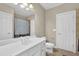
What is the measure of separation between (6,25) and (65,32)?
115 cm

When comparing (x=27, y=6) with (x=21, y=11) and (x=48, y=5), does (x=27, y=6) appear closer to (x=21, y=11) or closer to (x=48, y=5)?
(x=21, y=11)

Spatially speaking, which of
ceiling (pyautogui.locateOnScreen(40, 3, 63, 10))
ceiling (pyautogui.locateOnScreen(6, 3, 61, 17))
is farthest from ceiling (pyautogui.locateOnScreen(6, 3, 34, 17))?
ceiling (pyautogui.locateOnScreen(40, 3, 63, 10))

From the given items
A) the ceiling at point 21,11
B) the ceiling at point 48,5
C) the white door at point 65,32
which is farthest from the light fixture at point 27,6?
the white door at point 65,32

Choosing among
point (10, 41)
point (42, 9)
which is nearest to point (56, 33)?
point (42, 9)

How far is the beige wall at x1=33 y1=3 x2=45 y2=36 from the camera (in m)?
1.74

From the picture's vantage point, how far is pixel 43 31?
174cm

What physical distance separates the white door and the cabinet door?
36.1 inches

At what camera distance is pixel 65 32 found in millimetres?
1719

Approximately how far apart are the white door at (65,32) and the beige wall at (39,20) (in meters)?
0.29

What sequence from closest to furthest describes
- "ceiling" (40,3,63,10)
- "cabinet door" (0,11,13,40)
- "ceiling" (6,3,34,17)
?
"cabinet door" (0,11,13,40) → "ceiling" (40,3,63,10) → "ceiling" (6,3,34,17)

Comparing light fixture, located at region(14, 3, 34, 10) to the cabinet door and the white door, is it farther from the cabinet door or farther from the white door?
the white door

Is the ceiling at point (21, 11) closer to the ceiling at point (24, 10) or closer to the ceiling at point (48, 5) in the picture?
the ceiling at point (24, 10)

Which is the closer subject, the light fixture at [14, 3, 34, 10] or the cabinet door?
the cabinet door

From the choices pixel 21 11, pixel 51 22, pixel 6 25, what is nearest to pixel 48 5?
pixel 51 22
